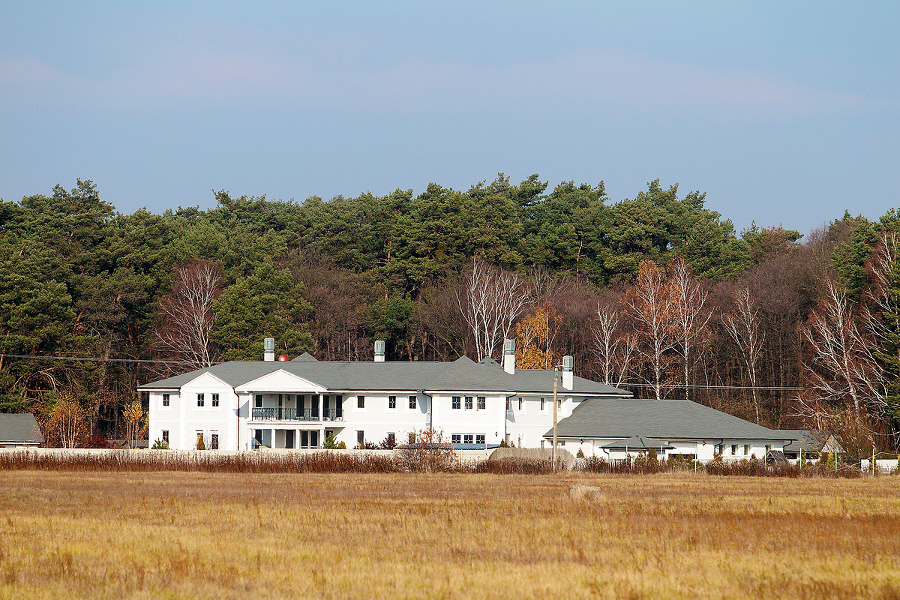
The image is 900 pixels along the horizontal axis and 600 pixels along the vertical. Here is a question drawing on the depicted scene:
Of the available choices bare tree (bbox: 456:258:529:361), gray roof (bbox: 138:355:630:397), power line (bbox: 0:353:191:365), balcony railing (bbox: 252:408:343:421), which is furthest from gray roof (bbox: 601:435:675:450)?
power line (bbox: 0:353:191:365)

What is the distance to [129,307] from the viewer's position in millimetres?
85188

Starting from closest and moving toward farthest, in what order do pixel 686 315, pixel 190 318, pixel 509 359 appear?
pixel 509 359, pixel 686 315, pixel 190 318

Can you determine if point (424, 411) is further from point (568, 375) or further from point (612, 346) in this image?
point (612, 346)

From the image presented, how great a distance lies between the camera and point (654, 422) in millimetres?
62219

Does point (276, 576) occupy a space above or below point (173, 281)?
below

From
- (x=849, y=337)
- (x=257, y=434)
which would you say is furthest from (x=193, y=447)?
(x=849, y=337)

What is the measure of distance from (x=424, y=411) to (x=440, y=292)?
78.3 ft

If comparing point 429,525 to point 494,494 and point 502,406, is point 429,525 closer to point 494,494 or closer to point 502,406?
point 494,494

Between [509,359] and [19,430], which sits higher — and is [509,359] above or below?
above

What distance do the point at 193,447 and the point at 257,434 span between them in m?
3.93

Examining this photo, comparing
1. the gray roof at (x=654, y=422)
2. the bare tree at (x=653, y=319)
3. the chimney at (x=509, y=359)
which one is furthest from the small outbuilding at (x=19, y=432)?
the bare tree at (x=653, y=319)

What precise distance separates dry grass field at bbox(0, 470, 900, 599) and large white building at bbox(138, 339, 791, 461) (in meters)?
23.4

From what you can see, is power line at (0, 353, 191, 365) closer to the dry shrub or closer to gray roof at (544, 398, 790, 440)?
gray roof at (544, 398, 790, 440)

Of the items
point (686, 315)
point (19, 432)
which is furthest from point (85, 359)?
point (686, 315)
